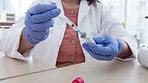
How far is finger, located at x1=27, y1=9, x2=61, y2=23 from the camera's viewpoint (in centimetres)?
53

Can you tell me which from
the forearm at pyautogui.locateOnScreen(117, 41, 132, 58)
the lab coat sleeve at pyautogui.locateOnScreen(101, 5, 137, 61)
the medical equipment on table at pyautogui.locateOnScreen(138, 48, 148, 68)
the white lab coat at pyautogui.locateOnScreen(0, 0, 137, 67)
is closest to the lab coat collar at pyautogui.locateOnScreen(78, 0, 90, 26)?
the white lab coat at pyautogui.locateOnScreen(0, 0, 137, 67)

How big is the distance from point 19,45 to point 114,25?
477 mm

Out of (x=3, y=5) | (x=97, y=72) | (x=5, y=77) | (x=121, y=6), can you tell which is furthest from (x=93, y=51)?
(x=3, y=5)

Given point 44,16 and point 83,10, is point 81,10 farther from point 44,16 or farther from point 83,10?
point 44,16

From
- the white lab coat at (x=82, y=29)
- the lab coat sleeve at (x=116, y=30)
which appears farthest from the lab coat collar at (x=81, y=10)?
the lab coat sleeve at (x=116, y=30)

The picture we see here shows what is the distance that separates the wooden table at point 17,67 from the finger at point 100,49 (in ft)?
0.53

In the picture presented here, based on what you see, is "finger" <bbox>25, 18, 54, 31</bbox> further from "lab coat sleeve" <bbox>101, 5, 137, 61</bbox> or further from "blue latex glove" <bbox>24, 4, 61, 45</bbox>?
"lab coat sleeve" <bbox>101, 5, 137, 61</bbox>

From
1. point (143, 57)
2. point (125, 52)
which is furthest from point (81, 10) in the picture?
point (143, 57)

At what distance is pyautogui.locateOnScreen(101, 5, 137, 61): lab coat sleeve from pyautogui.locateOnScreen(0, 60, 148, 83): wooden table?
0.13m

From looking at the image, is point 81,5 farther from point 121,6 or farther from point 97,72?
point 121,6

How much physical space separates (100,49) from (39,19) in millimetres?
215

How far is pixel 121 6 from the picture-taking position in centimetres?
259

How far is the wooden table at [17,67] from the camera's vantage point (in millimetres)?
520

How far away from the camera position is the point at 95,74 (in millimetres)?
517
